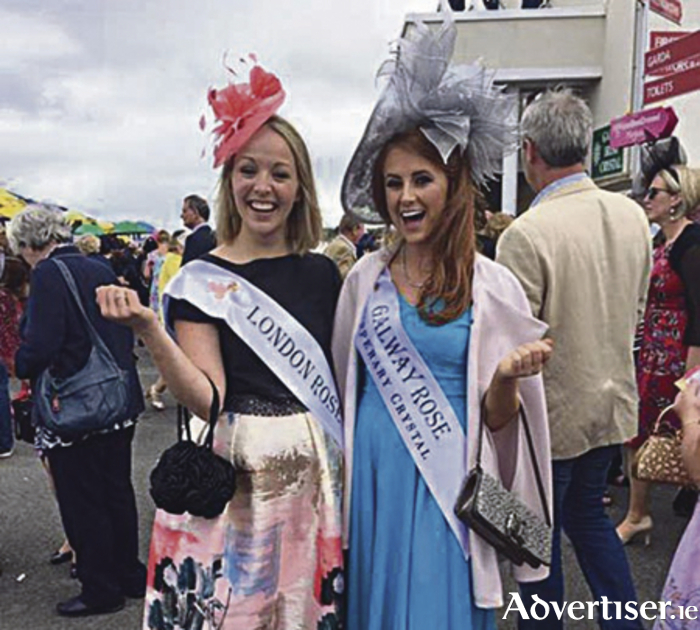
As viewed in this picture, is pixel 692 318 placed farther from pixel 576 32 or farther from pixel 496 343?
pixel 576 32

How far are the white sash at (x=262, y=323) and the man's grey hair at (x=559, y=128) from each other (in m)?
1.05

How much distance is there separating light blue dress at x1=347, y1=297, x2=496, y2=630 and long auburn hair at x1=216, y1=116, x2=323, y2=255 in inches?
11.8

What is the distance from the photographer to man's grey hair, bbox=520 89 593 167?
236cm

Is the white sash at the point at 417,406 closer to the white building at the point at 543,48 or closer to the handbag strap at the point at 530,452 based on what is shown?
the handbag strap at the point at 530,452

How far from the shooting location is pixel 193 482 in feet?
5.24

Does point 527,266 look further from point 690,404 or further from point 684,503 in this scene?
point 684,503

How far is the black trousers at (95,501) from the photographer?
3.03 meters

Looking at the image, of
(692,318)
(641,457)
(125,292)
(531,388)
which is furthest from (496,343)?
(692,318)

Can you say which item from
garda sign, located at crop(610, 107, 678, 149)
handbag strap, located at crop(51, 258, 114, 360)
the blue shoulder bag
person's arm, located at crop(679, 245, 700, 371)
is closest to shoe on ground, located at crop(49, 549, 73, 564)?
the blue shoulder bag

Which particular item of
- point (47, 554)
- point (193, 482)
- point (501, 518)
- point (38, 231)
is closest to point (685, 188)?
point (501, 518)

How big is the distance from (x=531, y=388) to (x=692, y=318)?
1.59 m

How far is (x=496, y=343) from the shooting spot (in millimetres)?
1777

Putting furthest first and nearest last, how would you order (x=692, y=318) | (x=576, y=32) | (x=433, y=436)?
(x=576, y=32) → (x=692, y=318) → (x=433, y=436)

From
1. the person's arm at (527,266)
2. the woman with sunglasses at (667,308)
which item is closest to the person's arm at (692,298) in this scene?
the woman with sunglasses at (667,308)
